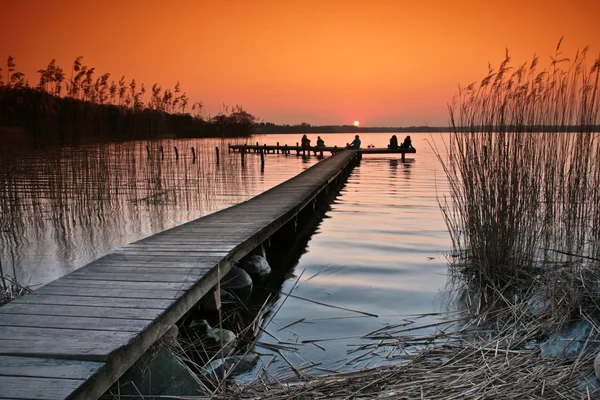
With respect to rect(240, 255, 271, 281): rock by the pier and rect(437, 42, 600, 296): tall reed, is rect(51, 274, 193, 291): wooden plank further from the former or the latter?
rect(437, 42, 600, 296): tall reed

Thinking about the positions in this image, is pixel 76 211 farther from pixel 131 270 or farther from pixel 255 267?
pixel 131 270

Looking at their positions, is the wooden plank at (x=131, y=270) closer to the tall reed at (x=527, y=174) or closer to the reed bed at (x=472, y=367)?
the reed bed at (x=472, y=367)

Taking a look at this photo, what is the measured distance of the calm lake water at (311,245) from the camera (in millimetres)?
4137

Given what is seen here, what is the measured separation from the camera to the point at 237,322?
14.5 feet

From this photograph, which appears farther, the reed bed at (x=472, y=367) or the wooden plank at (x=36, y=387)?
the reed bed at (x=472, y=367)

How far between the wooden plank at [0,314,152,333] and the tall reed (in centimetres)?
339

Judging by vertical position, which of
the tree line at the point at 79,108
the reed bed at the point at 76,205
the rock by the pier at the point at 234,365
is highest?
the tree line at the point at 79,108

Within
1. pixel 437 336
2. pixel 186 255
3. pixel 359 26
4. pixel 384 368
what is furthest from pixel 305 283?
pixel 359 26

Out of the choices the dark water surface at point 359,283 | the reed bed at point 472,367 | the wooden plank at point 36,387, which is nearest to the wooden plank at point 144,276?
the dark water surface at point 359,283

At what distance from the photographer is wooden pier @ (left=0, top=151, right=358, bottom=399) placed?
2.17 metres

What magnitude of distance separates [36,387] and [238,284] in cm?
311

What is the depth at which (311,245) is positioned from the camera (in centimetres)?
754

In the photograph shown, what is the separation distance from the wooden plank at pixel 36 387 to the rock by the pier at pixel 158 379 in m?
0.62

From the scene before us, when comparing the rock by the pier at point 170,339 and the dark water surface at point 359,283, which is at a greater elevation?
the rock by the pier at point 170,339
